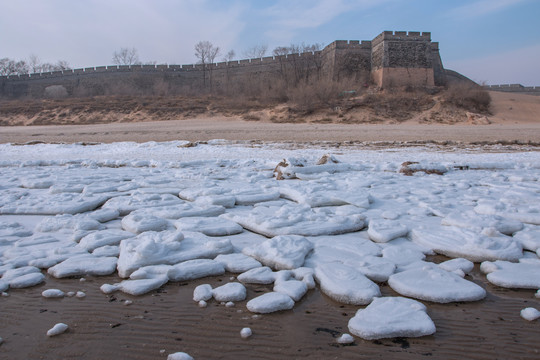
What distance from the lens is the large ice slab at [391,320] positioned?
168 cm

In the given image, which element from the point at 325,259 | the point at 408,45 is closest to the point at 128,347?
the point at 325,259

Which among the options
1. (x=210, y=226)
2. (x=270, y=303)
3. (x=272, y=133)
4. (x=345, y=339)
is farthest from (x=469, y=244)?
(x=272, y=133)

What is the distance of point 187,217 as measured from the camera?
132 inches

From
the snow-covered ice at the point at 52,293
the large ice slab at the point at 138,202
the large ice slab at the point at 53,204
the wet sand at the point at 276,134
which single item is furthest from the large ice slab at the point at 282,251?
the wet sand at the point at 276,134

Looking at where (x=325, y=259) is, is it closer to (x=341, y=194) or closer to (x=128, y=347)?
(x=128, y=347)

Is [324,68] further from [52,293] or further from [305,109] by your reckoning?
[52,293]

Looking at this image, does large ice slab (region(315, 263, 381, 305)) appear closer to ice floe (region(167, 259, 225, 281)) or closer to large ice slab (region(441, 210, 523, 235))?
ice floe (region(167, 259, 225, 281))

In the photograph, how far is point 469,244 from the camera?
2586mm

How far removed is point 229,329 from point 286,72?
28.6m

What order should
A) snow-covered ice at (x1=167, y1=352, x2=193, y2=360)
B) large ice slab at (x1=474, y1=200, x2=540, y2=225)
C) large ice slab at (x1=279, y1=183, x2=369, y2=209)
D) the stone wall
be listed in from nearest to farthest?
snow-covered ice at (x1=167, y1=352, x2=193, y2=360), large ice slab at (x1=474, y1=200, x2=540, y2=225), large ice slab at (x1=279, y1=183, x2=369, y2=209), the stone wall

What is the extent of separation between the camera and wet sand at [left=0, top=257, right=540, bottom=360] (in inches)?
62.2

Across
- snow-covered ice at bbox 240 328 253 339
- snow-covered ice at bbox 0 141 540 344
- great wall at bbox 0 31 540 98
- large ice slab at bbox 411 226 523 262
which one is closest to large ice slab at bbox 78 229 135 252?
snow-covered ice at bbox 0 141 540 344

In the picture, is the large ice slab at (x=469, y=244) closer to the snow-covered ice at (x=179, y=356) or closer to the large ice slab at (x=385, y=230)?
the large ice slab at (x=385, y=230)

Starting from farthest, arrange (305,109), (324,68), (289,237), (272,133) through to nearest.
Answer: (324,68) → (305,109) → (272,133) → (289,237)
